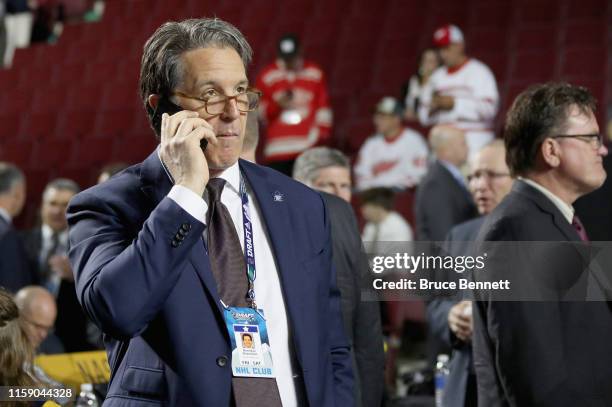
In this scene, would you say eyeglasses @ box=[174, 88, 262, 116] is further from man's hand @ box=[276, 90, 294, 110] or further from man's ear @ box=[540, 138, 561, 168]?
man's hand @ box=[276, 90, 294, 110]

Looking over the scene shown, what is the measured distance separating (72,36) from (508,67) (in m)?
5.35

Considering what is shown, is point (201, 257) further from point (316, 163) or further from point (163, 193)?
point (316, 163)

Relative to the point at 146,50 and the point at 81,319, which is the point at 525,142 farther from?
the point at 81,319

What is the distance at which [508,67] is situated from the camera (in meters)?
8.03

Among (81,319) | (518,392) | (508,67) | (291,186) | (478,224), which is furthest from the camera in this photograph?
(508,67)

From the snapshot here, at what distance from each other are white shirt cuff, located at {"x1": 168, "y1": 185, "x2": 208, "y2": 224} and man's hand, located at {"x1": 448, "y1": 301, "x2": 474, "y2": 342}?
4.92 ft

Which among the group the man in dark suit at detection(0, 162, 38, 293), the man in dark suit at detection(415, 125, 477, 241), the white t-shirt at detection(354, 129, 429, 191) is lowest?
the man in dark suit at detection(0, 162, 38, 293)

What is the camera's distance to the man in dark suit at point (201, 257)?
1640 mm

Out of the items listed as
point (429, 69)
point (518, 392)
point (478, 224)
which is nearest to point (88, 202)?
point (518, 392)

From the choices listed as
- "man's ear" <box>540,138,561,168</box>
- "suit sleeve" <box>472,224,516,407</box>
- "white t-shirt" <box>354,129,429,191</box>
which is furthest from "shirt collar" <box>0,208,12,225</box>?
"man's ear" <box>540,138,561,168</box>

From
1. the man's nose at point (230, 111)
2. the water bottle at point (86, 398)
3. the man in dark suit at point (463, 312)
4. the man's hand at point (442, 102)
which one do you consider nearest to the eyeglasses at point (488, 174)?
the man in dark suit at point (463, 312)

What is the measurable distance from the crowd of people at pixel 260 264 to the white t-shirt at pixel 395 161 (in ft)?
10.1

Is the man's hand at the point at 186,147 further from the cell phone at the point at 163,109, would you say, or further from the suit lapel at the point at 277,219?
the suit lapel at the point at 277,219

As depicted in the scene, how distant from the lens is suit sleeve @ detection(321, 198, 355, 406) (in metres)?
1.92
